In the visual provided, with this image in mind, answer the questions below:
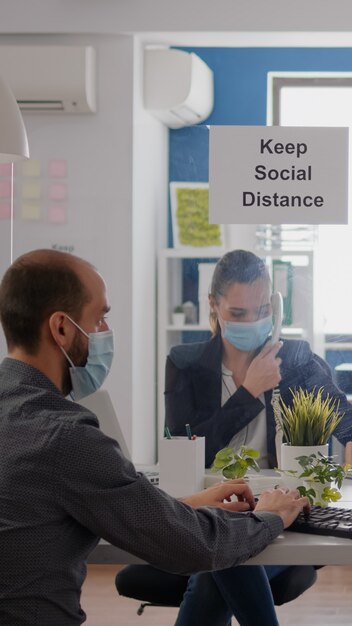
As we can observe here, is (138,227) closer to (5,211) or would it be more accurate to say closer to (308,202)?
(5,211)

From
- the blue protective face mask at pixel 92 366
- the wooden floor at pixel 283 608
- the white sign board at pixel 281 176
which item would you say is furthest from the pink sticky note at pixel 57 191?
the blue protective face mask at pixel 92 366

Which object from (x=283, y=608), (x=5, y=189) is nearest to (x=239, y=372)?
(x=283, y=608)

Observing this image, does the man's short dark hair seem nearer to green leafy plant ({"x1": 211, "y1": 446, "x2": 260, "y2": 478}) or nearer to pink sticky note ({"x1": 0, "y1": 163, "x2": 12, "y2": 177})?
green leafy plant ({"x1": 211, "y1": 446, "x2": 260, "y2": 478})

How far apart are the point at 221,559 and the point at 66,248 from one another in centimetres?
268

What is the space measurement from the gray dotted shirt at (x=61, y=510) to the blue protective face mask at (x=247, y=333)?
1.68 metres

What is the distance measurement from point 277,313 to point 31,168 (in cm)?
121

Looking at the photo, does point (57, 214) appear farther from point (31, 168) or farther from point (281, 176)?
point (281, 176)

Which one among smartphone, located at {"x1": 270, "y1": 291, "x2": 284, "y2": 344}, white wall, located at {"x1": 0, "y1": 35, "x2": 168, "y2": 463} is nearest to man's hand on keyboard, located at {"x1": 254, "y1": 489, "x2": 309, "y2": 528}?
smartphone, located at {"x1": 270, "y1": 291, "x2": 284, "y2": 344}

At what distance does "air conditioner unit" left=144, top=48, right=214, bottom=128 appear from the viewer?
3910 mm

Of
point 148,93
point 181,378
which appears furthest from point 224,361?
point 148,93

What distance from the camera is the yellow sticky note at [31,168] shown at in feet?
13.7

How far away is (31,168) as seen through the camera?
4.19 metres

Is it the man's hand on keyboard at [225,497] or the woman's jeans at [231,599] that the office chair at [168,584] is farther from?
the man's hand on keyboard at [225,497]

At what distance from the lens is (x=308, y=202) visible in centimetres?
347
